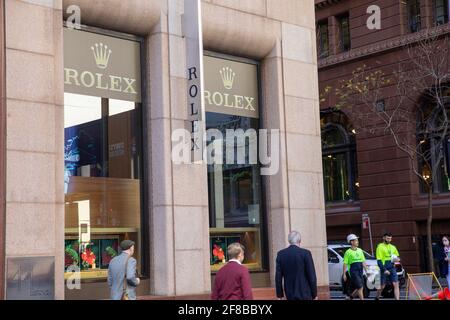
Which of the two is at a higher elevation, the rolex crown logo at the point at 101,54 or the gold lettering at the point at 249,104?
the rolex crown logo at the point at 101,54

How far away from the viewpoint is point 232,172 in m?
14.9

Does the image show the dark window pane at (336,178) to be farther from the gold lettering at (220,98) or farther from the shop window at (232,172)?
the gold lettering at (220,98)

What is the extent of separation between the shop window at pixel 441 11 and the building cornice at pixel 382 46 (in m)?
1.13

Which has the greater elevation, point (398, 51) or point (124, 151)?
point (398, 51)

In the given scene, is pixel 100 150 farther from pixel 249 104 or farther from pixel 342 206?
pixel 342 206

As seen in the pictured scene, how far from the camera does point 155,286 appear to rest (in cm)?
1305

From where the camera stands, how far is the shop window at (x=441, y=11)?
3247cm

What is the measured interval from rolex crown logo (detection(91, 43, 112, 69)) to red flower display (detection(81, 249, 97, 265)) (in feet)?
11.0

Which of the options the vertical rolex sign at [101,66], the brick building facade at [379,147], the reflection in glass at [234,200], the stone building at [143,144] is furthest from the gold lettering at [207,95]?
the brick building facade at [379,147]

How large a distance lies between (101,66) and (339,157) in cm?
2581

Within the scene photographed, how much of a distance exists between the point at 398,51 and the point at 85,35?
2312 centimetres

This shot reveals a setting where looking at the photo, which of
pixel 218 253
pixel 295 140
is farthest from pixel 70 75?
pixel 295 140

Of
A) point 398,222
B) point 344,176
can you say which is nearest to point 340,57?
point 344,176
